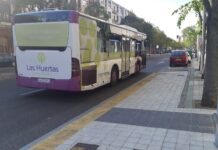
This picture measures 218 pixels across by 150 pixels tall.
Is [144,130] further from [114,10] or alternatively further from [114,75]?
[114,10]

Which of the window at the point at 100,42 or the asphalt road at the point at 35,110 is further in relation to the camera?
the window at the point at 100,42

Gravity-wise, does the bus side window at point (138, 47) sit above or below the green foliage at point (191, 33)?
below

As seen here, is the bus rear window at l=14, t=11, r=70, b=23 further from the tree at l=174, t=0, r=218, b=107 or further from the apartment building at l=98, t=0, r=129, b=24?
the apartment building at l=98, t=0, r=129, b=24

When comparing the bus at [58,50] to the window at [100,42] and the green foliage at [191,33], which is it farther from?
the green foliage at [191,33]

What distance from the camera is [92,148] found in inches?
229

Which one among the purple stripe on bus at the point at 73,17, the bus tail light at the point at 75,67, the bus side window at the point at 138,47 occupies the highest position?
the purple stripe on bus at the point at 73,17

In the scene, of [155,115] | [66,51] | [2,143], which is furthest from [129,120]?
[66,51]

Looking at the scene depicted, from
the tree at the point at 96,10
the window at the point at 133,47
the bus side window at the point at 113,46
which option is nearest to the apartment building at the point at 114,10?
the tree at the point at 96,10

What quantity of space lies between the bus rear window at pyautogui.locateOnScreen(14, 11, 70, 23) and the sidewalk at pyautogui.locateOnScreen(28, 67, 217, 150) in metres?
3.18

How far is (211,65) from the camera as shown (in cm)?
947

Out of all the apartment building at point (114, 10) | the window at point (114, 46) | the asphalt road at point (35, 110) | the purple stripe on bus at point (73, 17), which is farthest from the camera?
the apartment building at point (114, 10)

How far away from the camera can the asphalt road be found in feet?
22.4

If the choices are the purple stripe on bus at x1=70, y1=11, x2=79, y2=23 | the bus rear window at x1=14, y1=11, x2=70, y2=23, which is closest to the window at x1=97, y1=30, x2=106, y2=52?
the purple stripe on bus at x1=70, y1=11, x2=79, y2=23

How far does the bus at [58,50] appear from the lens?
10.4 meters
